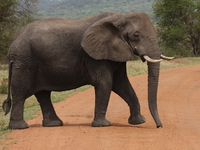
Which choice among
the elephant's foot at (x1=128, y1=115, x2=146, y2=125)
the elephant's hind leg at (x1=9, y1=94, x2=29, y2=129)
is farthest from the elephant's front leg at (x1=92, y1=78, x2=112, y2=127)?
the elephant's hind leg at (x1=9, y1=94, x2=29, y2=129)

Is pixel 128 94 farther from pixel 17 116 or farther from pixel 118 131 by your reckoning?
pixel 17 116

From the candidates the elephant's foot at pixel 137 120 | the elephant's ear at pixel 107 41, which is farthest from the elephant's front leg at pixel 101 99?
the elephant's foot at pixel 137 120

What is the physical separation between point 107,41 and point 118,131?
175 cm

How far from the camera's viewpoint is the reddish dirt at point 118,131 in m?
7.24

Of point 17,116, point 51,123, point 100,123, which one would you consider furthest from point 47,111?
point 100,123

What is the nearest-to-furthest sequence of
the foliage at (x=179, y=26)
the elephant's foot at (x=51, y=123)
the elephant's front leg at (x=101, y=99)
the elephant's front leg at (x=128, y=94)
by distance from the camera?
the elephant's front leg at (x=101, y=99) < the elephant's front leg at (x=128, y=94) < the elephant's foot at (x=51, y=123) < the foliage at (x=179, y=26)

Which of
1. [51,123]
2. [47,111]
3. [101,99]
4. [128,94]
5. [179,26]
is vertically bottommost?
[179,26]

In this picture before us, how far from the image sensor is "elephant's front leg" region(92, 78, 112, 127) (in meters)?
8.86

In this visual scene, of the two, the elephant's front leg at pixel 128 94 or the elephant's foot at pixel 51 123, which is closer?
the elephant's front leg at pixel 128 94

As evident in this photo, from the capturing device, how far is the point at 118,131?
27.4 feet

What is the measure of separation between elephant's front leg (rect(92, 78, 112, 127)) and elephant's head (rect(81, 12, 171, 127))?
51 centimetres

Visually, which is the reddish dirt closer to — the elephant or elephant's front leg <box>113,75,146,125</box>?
elephant's front leg <box>113,75,146,125</box>

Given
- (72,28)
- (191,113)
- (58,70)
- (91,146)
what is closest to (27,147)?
(91,146)

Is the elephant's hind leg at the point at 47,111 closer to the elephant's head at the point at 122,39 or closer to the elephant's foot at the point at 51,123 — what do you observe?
the elephant's foot at the point at 51,123
